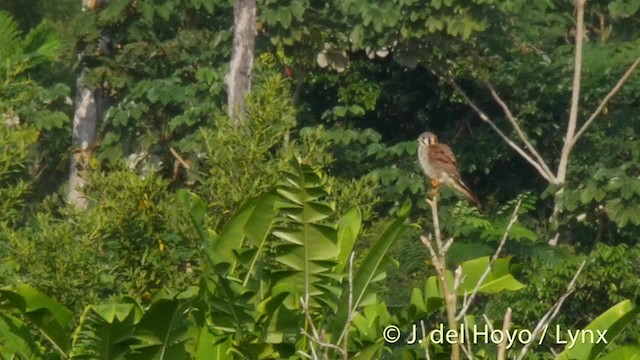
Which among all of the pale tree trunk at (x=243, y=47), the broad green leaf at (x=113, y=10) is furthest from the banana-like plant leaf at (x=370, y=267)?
the broad green leaf at (x=113, y=10)

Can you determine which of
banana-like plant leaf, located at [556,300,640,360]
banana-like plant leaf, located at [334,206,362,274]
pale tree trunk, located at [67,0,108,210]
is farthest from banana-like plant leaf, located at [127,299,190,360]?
pale tree trunk, located at [67,0,108,210]

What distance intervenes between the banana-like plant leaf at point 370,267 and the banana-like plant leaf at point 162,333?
755 mm

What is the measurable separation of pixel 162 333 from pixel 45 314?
20.6 inches

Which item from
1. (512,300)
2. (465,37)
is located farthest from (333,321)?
(465,37)

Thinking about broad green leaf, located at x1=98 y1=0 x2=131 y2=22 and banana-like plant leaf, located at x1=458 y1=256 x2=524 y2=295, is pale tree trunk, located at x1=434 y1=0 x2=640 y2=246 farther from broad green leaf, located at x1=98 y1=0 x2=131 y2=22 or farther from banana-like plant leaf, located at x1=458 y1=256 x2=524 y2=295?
banana-like plant leaf, located at x1=458 y1=256 x2=524 y2=295

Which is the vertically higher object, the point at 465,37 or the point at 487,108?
the point at 465,37

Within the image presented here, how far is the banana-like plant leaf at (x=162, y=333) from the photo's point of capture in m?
9.02

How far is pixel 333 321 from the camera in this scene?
9711 millimetres

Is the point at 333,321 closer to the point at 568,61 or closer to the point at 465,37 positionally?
the point at 465,37

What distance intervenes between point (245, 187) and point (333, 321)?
9.05ft

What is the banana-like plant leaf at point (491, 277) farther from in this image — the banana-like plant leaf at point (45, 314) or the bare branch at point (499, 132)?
the bare branch at point (499, 132)

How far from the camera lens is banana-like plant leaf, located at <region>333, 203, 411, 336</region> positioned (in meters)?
9.34

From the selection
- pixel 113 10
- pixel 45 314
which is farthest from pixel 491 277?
pixel 113 10

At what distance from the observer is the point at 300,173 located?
898 centimetres
